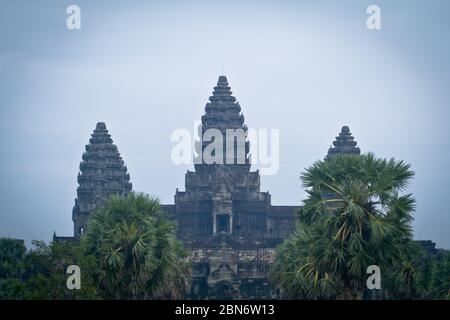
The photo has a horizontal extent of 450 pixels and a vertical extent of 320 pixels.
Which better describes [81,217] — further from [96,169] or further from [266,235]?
[266,235]

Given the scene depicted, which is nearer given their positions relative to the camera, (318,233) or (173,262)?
(318,233)

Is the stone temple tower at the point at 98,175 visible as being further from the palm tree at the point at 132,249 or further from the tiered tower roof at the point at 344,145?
the palm tree at the point at 132,249

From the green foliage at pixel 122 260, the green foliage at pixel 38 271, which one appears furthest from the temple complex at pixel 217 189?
the green foliage at pixel 122 260

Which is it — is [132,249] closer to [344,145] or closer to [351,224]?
[351,224]

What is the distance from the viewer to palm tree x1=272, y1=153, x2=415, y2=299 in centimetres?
6209

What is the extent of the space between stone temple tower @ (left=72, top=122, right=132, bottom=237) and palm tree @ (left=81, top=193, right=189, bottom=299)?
245ft

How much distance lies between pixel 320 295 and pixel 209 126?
89689 millimetres

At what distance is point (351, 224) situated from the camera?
2462 inches

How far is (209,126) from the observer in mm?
151875

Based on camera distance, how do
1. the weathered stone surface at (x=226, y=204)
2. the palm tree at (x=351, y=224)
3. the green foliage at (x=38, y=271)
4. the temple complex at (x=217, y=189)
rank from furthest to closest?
the temple complex at (x=217, y=189)
the weathered stone surface at (x=226, y=204)
the green foliage at (x=38, y=271)
the palm tree at (x=351, y=224)

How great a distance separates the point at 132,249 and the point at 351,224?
33.0 feet

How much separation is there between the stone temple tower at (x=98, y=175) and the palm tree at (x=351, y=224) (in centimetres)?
8144

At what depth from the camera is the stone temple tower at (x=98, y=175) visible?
147 meters
